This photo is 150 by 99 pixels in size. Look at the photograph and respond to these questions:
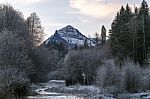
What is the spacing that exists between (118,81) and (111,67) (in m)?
2.18

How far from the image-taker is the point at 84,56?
82.4 m

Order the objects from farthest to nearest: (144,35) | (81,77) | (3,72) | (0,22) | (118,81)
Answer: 1. (81,77)
2. (144,35)
3. (0,22)
4. (118,81)
5. (3,72)

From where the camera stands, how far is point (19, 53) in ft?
155

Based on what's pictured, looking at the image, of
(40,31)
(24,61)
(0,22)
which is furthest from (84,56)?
(24,61)

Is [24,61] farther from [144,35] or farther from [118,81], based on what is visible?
[144,35]

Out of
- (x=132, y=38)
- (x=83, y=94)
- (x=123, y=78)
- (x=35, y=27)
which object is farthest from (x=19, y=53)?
(x=35, y=27)

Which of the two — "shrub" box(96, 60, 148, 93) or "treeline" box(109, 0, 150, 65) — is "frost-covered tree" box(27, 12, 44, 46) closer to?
"treeline" box(109, 0, 150, 65)

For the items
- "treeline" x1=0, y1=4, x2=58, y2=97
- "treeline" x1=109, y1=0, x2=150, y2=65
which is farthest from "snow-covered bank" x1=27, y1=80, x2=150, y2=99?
"treeline" x1=109, y1=0, x2=150, y2=65

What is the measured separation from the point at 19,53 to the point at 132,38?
32325 millimetres

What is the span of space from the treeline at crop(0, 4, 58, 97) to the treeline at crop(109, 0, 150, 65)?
1436cm

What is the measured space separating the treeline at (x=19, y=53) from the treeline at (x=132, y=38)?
1436 cm

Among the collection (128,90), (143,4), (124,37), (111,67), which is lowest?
(128,90)

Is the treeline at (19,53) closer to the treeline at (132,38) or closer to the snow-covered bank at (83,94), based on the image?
the snow-covered bank at (83,94)

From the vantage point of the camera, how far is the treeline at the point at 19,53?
32438 millimetres
